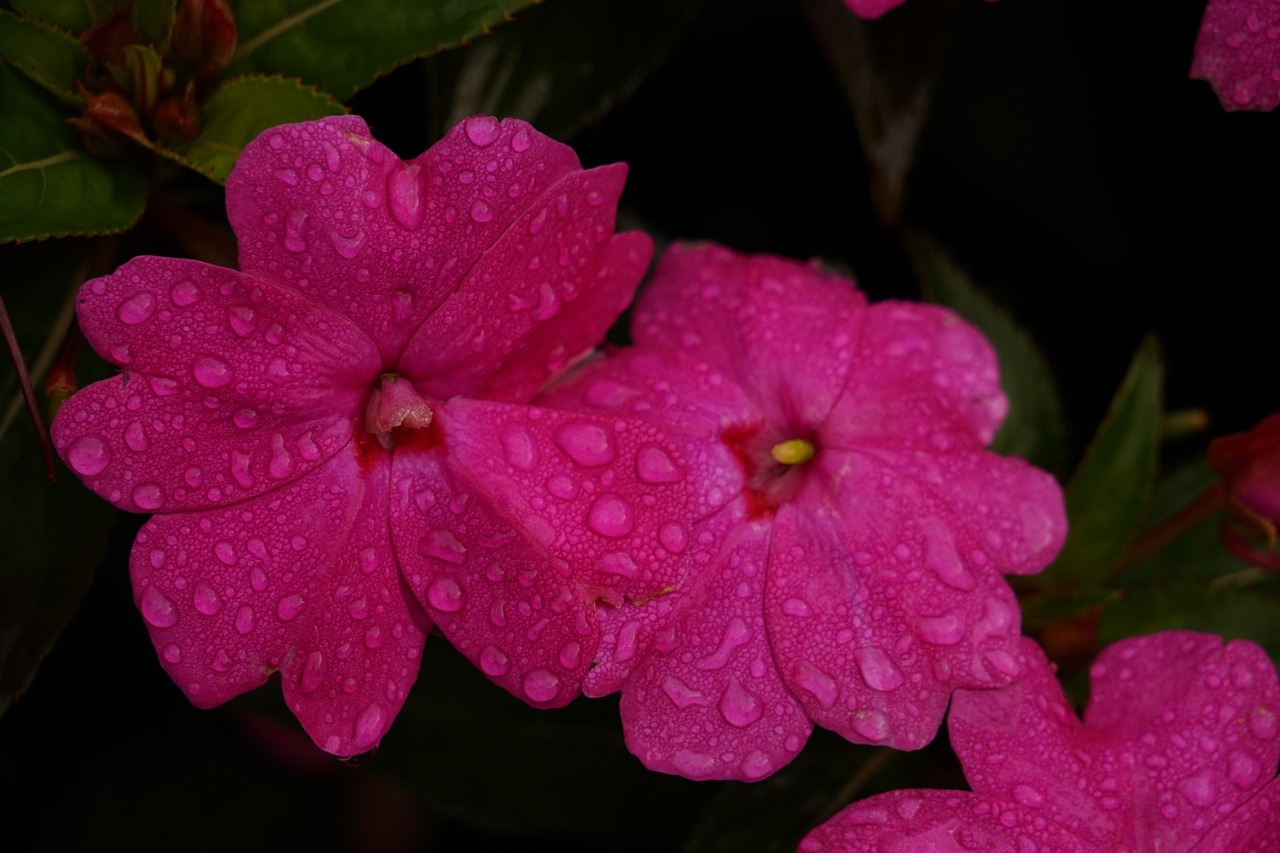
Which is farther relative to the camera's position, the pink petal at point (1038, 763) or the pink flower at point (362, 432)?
the pink petal at point (1038, 763)

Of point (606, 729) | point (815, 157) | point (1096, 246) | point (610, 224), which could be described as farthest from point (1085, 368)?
point (610, 224)

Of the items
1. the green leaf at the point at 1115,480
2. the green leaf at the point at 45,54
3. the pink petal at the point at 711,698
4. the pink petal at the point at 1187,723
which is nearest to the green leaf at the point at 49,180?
the green leaf at the point at 45,54

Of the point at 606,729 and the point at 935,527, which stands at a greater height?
the point at 935,527

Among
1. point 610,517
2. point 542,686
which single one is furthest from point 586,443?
point 542,686

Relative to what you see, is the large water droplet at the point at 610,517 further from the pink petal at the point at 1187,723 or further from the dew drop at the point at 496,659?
the pink petal at the point at 1187,723

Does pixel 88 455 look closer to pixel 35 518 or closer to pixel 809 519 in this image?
pixel 35 518

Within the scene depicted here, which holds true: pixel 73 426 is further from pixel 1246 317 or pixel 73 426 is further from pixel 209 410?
pixel 1246 317

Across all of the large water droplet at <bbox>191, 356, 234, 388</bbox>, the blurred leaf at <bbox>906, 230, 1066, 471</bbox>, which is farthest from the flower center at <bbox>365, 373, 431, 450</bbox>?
the blurred leaf at <bbox>906, 230, 1066, 471</bbox>
